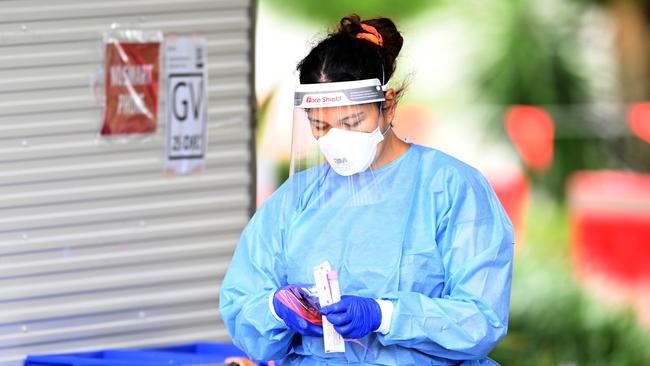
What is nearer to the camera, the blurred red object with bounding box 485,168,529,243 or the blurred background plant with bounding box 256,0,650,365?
the blurred red object with bounding box 485,168,529,243

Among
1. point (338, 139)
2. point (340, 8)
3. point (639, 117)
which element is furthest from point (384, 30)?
point (340, 8)

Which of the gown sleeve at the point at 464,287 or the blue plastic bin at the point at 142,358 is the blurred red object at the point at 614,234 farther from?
the gown sleeve at the point at 464,287

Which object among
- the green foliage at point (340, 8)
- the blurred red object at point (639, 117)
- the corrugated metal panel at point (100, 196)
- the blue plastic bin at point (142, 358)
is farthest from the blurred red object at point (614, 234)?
the blue plastic bin at point (142, 358)

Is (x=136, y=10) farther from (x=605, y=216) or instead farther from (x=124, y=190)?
(x=605, y=216)

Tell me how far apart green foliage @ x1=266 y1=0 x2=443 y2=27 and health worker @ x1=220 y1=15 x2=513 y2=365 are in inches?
225

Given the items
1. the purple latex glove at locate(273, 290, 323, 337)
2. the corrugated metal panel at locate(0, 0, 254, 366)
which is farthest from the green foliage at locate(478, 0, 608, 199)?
the purple latex glove at locate(273, 290, 323, 337)

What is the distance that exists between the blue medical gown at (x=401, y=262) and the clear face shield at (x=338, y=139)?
3 centimetres

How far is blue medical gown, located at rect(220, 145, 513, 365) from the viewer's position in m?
3.11

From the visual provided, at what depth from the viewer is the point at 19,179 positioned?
14.3 feet

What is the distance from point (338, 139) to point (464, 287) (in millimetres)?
518

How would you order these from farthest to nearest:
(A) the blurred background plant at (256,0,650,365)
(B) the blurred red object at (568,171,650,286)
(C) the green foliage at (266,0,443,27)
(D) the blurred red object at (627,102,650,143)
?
1. (C) the green foliage at (266,0,443,27)
2. (D) the blurred red object at (627,102,650,143)
3. (A) the blurred background plant at (256,0,650,365)
4. (B) the blurred red object at (568,171,650,286)

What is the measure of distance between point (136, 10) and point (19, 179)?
2.56 ft

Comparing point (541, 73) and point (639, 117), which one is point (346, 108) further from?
point (639, 117)

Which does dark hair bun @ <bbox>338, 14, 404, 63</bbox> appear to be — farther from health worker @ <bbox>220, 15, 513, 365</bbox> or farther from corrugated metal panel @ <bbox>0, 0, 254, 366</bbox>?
corrugated metal panel @ <bbox>0, 0, 254, 366</bbox>
